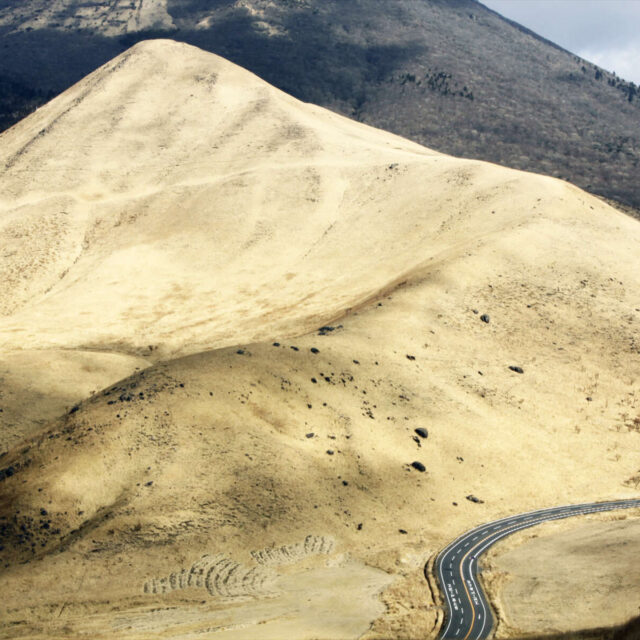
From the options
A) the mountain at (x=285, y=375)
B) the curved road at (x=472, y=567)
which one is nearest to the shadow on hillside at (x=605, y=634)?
the mountain at (x=285, y=375)

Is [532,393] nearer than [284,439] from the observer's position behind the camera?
No

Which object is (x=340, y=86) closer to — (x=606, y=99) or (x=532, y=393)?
(x=606, y=99)

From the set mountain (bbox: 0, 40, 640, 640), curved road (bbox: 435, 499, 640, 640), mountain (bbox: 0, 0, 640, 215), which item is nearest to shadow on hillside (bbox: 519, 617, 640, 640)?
mountain (bbox: 0, 40, 640, 640)

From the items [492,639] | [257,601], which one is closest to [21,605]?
[257,601]

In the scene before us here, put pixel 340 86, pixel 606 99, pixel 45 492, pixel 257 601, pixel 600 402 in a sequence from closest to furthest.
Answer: pixel 257 601 < pixel 45 492 < pixel 600 402 < pixel 606 99 < pixel 340 86

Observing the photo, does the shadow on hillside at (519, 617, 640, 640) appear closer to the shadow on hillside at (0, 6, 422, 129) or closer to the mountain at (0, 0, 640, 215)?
the mountain at (0, 0, 640, 215)
